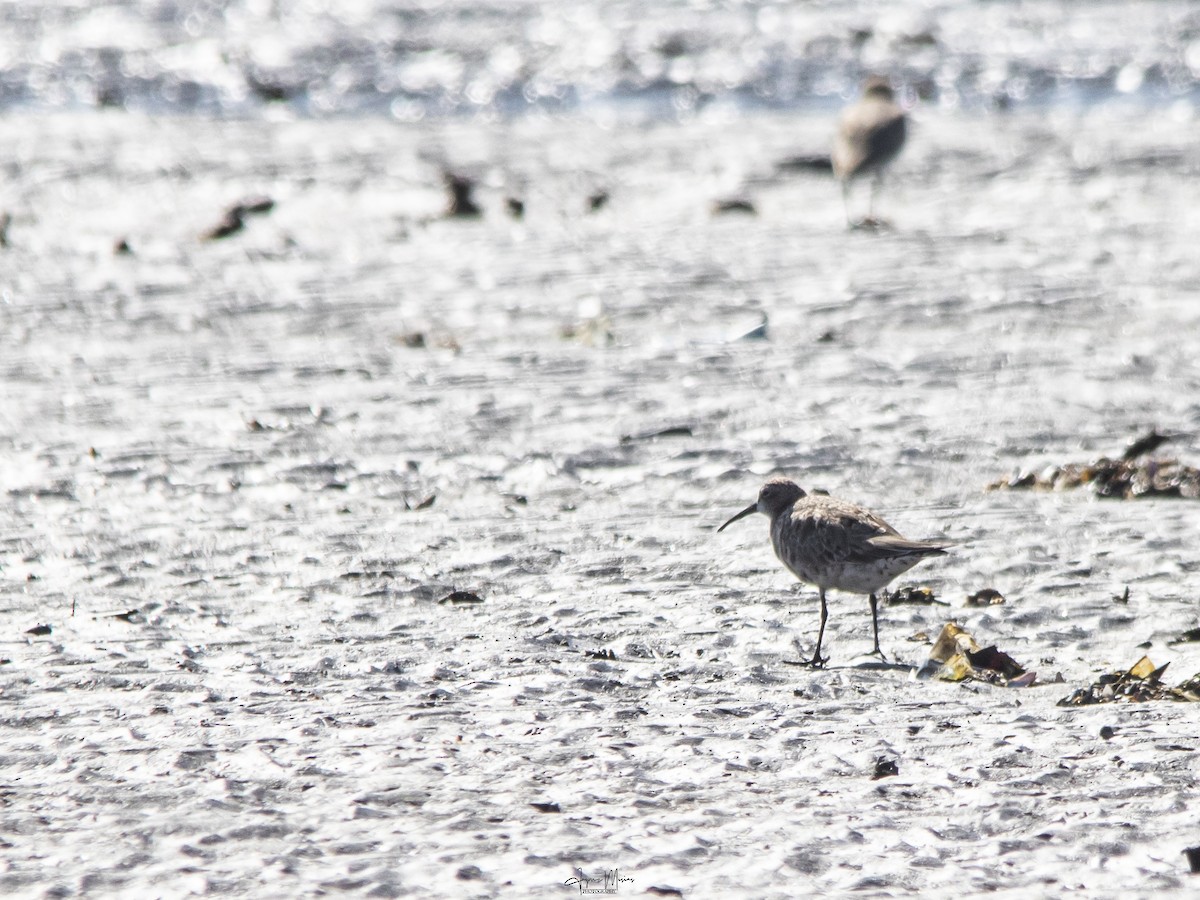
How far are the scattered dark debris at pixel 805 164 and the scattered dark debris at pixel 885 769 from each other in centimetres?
1262

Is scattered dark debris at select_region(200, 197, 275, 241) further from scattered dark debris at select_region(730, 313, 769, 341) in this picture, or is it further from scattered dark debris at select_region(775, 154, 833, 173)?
scattered dark debris at select_region(730, 313, 769, 341)

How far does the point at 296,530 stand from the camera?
7.66 m

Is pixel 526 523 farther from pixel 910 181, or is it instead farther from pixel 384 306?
pixel 910 181

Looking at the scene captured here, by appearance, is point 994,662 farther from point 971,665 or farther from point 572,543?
point 572,543

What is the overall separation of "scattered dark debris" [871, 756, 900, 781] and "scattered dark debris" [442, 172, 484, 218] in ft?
34.3

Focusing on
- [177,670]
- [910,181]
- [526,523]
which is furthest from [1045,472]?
[910,181]

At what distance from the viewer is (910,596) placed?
6.87m

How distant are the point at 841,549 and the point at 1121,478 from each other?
2.35 meters

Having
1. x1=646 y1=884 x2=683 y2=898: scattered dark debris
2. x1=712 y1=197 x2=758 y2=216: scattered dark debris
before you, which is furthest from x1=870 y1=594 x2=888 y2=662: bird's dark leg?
x1=712 y1=197 x2=758 y2=216: scattered dark debris

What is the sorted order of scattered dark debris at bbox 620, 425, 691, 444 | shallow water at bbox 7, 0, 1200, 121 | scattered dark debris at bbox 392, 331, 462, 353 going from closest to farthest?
1. scattered dark debris at bbox 620, 425, 691, 444
2. scattered dark debris at bbox 392, 331, 462, 353
3. shallow water at bbox 7, 0, 1200, 121

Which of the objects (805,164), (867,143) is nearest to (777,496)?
(867,143)

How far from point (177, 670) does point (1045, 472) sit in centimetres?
431

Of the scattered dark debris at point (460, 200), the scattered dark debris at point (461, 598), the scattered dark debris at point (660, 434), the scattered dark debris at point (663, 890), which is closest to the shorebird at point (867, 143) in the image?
the scattered dark debris at point (460, 200)

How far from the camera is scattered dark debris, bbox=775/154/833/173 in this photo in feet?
56.7
